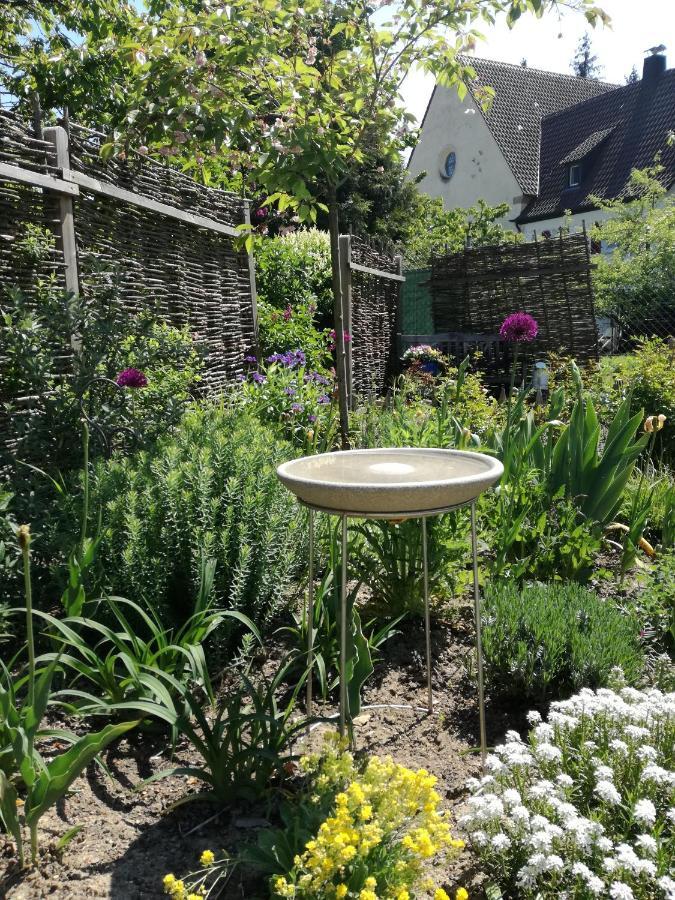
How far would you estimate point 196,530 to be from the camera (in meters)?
2.48

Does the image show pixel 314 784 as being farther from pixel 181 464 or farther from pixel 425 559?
pixel 181 464

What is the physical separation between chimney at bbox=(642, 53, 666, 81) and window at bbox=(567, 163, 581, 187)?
3366 mm

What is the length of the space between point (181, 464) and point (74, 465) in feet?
3.54

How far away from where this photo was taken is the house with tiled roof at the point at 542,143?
2280cm

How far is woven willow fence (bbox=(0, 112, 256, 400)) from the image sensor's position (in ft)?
12.5

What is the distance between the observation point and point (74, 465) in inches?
140

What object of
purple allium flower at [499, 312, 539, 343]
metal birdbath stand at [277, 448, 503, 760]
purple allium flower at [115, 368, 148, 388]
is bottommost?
metal birdbath stand at [277, 448, 503, 760]

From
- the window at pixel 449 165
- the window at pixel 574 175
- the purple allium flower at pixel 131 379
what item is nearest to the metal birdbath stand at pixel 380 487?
the purple allium flower at pixel 131 379

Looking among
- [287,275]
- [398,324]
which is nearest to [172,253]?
[287,275]

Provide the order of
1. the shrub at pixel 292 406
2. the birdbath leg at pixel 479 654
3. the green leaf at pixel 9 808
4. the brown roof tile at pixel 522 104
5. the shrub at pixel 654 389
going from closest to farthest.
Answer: the green leaf at pixel 9 808
the birdbath leg at pixel 479 654
the shrub at pixel 292 406
the shrub at pixel 654 389
the brown roof tile at pixel 522 104

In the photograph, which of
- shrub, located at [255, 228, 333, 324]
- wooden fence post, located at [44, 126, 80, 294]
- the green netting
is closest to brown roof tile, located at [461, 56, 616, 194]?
the green netting

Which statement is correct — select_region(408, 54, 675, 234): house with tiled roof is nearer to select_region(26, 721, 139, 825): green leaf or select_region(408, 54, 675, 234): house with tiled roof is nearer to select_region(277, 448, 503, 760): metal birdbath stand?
select_region(277, 448, 503, 760): metal birdbath stand

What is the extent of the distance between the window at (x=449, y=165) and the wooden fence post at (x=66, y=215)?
25158mm

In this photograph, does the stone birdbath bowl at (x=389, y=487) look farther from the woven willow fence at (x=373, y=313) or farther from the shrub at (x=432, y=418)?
the woven willow fence at (x=373, y=313)
